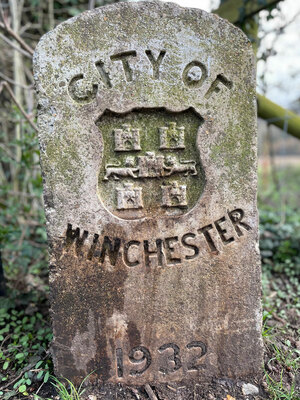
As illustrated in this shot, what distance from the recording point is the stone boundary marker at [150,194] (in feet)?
5.12

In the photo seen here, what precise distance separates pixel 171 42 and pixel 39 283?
85.0 inches

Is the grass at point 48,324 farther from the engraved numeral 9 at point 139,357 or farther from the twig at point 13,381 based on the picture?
the engraved numeral 9 at point 139,357

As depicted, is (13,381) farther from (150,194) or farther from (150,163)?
(150,163)

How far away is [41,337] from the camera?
2.06 meters

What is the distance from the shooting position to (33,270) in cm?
294

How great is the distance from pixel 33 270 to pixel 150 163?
6.10 feet

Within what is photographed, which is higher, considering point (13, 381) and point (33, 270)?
point (33, 270)

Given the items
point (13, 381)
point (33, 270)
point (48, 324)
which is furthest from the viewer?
point (33, 270)

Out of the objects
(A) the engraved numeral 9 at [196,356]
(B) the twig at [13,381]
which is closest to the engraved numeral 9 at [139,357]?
(A) the engraved numeral 9 at [196,356]

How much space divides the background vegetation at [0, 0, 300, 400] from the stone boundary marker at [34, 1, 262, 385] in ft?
0.77

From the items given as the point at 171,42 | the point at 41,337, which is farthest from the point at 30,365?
the point at 171,42

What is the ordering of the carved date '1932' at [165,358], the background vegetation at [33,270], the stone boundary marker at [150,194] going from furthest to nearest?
1. the background vegetation at [33,270]
2. the carved date '1932' at [165,358]
3. the stone boundary marker at [150,194]

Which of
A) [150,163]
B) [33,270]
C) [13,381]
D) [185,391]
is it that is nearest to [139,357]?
[185,391]

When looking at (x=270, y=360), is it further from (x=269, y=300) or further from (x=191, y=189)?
(x=191, y=189)
